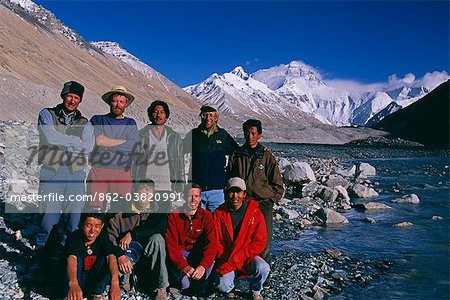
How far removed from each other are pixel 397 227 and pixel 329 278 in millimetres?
5800

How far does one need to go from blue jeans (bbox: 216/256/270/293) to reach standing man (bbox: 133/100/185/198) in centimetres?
148

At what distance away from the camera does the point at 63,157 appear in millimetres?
5926

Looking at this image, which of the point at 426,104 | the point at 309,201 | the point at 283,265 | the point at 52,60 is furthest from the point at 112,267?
the point at 426,104

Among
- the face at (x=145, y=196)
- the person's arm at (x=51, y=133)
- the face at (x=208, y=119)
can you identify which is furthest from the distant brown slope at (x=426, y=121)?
the person's arm at (x=51, y=133)

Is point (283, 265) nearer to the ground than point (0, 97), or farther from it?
nearer to the ground

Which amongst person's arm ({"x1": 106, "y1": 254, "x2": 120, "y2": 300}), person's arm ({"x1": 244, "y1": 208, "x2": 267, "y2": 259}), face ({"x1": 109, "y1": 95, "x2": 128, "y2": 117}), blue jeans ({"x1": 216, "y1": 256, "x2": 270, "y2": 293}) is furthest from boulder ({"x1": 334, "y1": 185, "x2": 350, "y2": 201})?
person's arm ({"x1": 106, "y1": 254, "x2": 120, "y2": 300})

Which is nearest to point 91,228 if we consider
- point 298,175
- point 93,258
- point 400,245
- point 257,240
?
point 93,258

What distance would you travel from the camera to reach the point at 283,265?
8.11 m

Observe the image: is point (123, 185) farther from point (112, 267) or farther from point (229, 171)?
point (229, 171)

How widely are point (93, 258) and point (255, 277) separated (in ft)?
7.71

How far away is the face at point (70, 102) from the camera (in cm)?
583

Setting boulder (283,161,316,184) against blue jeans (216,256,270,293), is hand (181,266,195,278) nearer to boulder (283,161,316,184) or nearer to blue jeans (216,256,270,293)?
blue jeans (216,256,270,293)

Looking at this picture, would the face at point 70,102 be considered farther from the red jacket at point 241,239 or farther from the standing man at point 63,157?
the red jacket at point 241,239

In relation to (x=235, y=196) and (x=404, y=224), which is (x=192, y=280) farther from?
(x=404, y=224)
